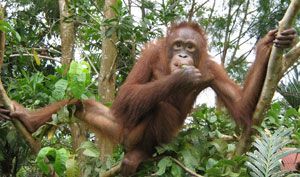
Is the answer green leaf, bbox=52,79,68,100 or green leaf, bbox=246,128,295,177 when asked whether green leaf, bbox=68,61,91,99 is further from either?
green leaf, bbox=246,128,295,177

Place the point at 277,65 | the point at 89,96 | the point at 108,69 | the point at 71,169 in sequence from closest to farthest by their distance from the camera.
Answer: the point at 277,65 → the point at 71,169 → the point at 89,96 → the point at 108,69

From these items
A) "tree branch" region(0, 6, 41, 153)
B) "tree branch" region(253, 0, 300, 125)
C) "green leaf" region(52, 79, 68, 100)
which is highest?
"tree branch" region(253, 0, 300, 125)

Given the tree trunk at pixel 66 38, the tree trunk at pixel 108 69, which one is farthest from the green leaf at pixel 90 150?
the tree trunk at pixel 66 38

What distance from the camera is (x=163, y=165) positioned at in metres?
2.83

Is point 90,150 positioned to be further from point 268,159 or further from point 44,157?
point 268,159

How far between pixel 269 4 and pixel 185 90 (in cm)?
636

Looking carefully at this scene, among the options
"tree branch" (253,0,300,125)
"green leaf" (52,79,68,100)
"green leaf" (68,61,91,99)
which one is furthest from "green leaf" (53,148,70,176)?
A: "tree branch" (253,0,300,125)

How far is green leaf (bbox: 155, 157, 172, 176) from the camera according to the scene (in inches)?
110

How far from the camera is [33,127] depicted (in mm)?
3512

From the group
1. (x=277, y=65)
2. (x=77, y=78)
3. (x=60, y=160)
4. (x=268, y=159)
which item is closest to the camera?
(x=268, y=159)

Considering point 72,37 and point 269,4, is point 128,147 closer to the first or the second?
point 72,37

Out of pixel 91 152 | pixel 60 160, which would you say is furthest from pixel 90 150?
pixel 60 160

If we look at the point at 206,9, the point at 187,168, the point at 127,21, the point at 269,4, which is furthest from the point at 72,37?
the point at 206,9

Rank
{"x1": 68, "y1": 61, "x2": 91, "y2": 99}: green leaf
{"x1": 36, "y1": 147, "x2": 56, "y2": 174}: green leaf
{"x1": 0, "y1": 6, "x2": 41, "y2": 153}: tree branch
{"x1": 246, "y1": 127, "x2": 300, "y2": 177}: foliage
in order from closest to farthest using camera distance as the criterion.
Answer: {"x1": 246, "y1": 127, "x2": 300, "y2": 177}: foliage, {"x1": 36, "y1": 147, "x2": 56, "y2": 174}: green leaf, {"x1": 68, "y1": 61, "x2": 91, "y2": 99}: green leaf, {"x1": 0, "y1": 6, "x2": 41, "y2": 153}: tree branch
